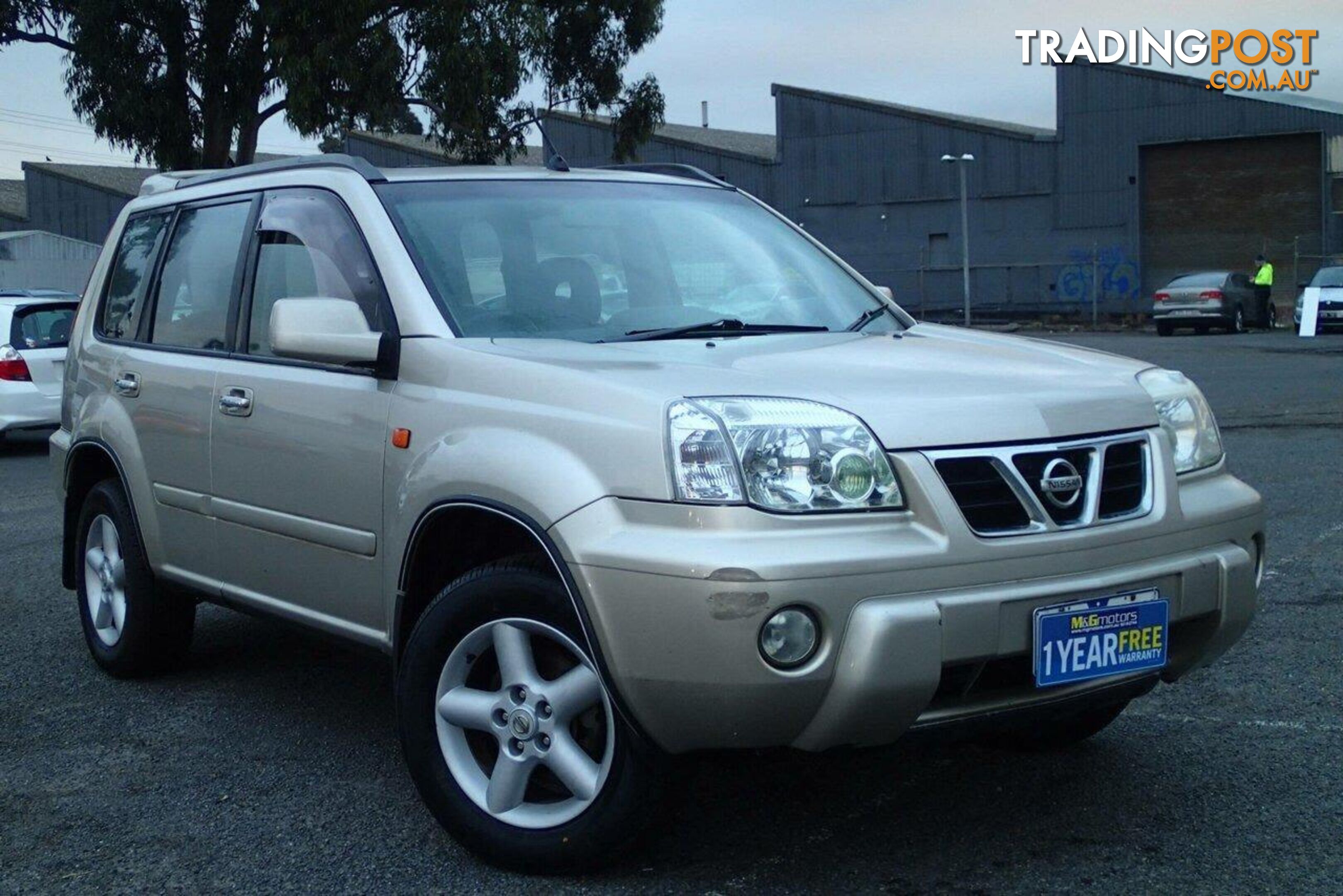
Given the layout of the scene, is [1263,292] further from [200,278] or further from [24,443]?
[200,278]

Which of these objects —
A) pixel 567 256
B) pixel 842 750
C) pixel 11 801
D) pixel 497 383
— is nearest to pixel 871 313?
pixel 567 256

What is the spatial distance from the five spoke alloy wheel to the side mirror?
2.77ft

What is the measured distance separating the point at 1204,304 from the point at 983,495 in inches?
1279

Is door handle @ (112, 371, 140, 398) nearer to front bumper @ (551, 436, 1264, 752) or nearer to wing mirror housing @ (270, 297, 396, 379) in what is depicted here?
wing mirror housing @ (270, 297, 396, 379)

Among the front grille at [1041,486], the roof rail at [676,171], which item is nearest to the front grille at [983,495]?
the front grille at [1041,486]

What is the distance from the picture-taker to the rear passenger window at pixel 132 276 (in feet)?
18.0

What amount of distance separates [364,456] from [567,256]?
82 centimetres

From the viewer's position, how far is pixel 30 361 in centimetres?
1402

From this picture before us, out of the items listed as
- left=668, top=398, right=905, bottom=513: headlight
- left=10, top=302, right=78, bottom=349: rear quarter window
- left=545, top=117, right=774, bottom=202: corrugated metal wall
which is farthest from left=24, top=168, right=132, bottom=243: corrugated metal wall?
left=668, top=398, right=905, bottom=513: headlight

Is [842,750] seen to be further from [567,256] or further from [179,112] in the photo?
[179,112]

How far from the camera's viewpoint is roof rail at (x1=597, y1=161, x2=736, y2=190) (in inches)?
204

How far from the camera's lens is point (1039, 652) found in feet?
10.7

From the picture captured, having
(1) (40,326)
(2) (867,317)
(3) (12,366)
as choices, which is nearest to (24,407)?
(3) (12,366)

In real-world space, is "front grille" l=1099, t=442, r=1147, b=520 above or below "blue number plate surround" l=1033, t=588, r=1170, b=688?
above
